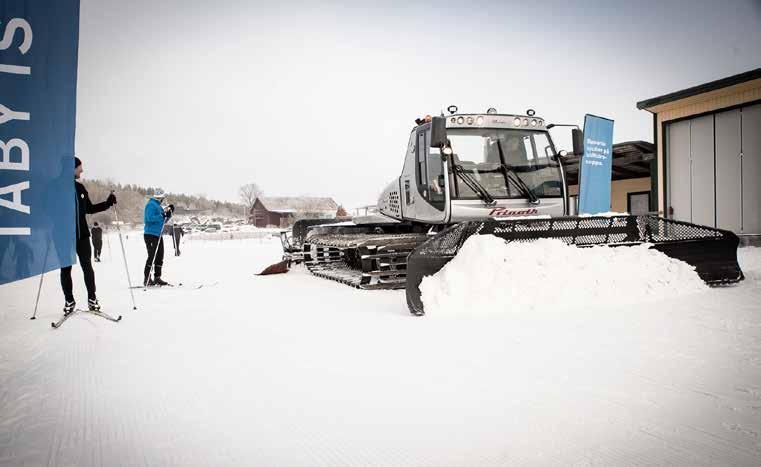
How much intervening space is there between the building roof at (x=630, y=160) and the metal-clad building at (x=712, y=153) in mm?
910

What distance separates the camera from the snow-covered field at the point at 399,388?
6.88 ft

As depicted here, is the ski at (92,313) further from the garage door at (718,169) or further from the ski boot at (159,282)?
the garage door at (718,169)

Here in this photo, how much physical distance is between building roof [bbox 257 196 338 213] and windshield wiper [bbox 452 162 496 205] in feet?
196

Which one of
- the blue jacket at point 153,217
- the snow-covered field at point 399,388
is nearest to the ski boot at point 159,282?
the blue jacket at point 153,217

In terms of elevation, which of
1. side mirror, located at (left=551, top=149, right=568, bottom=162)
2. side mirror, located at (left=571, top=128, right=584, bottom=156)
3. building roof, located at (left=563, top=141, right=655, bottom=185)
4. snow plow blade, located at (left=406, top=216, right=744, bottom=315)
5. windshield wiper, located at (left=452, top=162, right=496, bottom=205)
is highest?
building roof, located at (left=563, top=141, right=655, bottom=185)

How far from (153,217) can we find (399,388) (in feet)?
24.9

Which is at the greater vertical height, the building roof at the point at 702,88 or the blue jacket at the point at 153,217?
the building roof at the point at 702,88

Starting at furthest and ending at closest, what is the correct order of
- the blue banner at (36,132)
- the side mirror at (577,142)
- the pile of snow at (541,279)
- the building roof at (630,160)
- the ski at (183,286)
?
the building roof at (630,160)
the ski at (183,286)
the side mirror at (577,142)
the pile of snow at (541,279)
the blue banner at (36,132)

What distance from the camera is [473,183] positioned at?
265 inches

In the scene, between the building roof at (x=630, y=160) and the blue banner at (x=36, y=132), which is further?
the building roof at (x=630, y=160)

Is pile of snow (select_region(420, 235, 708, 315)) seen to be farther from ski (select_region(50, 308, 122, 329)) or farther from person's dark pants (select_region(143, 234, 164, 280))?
person's dark pants (select_region(143, 234, 164, 280))

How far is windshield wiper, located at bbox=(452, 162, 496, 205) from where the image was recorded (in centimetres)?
664

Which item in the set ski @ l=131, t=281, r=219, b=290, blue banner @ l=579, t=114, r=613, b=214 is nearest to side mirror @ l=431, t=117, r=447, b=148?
ski @ l=131, t=281, r=219, b=290

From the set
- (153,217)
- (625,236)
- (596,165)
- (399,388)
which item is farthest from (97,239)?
(399,388)
